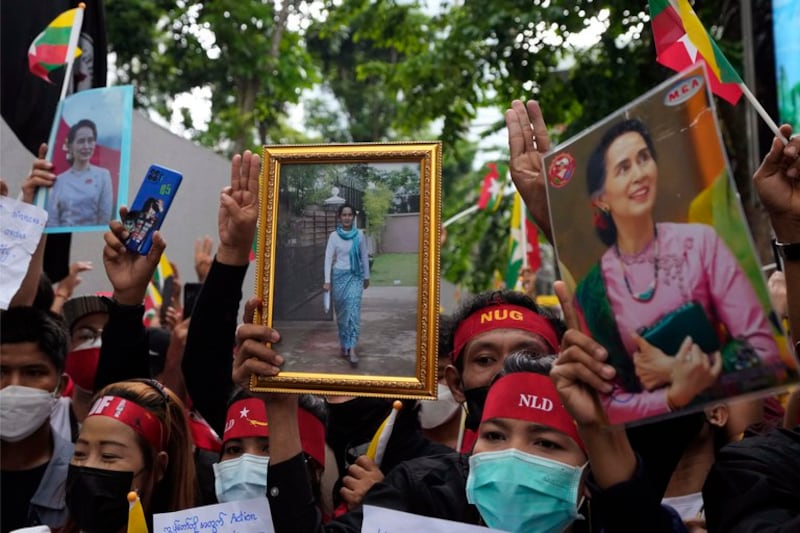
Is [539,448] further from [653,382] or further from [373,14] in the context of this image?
[373,14]

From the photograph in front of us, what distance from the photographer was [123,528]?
2822mm

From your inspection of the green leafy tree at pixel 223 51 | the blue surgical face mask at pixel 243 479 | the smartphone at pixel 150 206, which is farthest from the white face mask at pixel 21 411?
the green leafy tree at pixel 223 51

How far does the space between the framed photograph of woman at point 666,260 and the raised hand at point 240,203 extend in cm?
114

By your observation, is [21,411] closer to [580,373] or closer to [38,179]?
[38,179]

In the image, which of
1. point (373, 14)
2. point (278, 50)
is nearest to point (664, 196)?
point (373, 14)

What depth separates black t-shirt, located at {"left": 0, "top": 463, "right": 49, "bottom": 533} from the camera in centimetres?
332

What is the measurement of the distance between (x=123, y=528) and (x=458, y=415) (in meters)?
1.62

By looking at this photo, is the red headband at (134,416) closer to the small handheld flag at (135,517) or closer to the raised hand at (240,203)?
the small handheld flag at (135,517)

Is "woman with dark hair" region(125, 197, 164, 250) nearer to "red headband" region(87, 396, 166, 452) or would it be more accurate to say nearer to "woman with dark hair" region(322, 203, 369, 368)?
"red headband" region(87, 396, 166, 452)

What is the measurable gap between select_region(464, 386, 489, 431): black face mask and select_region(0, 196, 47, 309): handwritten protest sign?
5.18ft

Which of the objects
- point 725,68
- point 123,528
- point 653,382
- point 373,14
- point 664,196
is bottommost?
point 123,528

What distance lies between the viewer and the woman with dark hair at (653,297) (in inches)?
59.3

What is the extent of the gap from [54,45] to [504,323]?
2411mm

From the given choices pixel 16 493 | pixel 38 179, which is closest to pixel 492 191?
pixel 38 179
